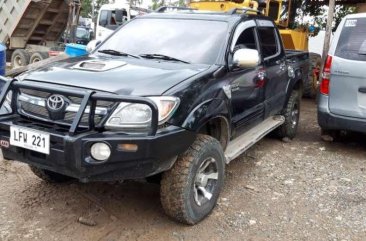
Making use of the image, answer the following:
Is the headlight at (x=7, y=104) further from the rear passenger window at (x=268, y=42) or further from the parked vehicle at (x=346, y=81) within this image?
the parked vehicle at (x=346, y=81)

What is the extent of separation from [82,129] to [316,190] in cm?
270

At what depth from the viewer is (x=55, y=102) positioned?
3.17 m

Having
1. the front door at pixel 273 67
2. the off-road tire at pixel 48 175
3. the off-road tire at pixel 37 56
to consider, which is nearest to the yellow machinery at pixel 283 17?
the front door at pixel 273 67

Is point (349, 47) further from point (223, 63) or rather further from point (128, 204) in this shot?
point (128, 204)

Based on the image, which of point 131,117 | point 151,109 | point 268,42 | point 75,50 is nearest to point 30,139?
point 131,117

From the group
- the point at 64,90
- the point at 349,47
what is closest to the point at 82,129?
the point at 64,90

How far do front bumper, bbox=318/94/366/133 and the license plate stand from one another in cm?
383

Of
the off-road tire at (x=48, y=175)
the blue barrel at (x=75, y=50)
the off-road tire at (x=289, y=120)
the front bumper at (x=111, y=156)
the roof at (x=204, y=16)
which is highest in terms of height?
the roof at (x=204, y=16)

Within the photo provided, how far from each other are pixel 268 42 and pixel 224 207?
94.0 inches

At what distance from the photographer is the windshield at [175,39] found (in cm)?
409

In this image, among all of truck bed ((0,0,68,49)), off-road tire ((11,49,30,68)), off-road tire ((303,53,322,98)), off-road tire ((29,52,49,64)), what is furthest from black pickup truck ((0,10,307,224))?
off-road tire ((11,49,30,68))

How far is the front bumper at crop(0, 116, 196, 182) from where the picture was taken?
9.49 feet

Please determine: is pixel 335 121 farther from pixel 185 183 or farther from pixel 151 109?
pixel 151 109

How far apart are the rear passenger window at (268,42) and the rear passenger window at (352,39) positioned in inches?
31.4
